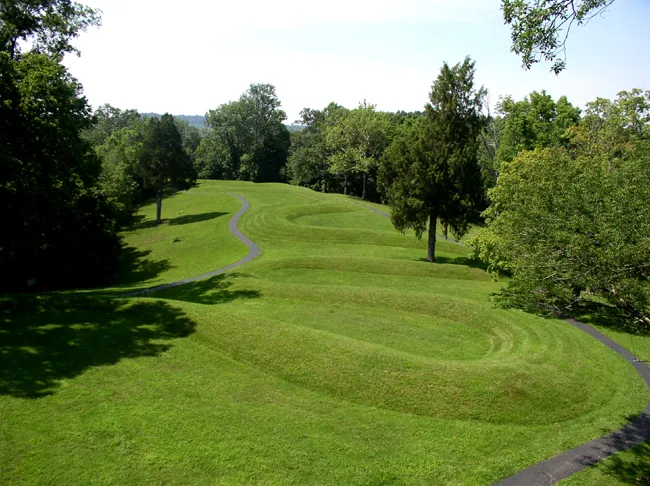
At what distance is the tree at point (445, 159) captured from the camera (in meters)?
38.4

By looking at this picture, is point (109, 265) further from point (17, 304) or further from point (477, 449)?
point (477, 449)

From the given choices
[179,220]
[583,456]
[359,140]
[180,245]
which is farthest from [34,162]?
[359,140]

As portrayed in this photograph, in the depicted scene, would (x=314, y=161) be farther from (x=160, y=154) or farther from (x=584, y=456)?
(x=584, y=456)

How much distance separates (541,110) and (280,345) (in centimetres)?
7539

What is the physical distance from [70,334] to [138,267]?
95.5 feet

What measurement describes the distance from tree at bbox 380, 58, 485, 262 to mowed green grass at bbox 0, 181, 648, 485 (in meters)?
11.7

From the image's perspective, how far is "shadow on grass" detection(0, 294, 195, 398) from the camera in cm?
1717

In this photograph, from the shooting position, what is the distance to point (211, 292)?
109ft

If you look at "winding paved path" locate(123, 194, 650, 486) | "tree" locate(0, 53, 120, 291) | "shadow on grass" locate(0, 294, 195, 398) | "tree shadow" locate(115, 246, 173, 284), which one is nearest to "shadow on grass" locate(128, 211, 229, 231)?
"tree shadow" locate(115, 246, 173, 284)

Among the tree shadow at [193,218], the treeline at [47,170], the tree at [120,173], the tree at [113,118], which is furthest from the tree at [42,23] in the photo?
the tree at [113,118]

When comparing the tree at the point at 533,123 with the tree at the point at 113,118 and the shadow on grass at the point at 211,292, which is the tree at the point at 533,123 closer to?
the shadow on grass at the point at 211,292

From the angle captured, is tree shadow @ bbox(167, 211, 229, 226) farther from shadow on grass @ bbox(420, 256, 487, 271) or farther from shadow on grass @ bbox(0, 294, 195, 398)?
Answer: shadow on grass @ bbox(0, 294, 195, 398)

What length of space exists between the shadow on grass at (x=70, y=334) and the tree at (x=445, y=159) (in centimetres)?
2477

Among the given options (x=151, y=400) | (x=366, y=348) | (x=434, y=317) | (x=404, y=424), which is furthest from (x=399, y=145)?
(x=151, y=400)
